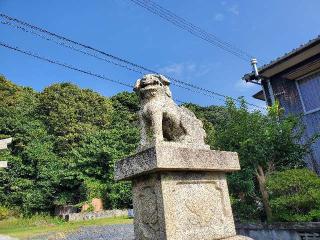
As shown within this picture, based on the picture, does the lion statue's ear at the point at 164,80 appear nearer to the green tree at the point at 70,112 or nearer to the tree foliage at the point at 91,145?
the tree foliage at the point at 91,145

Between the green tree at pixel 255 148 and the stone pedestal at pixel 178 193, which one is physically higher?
the green tree at pixel 255 148

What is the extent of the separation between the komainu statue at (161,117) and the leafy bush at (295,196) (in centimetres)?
434

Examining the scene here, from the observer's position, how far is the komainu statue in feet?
12.3

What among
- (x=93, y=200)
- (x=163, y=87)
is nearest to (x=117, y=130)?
(x=93, y=200)

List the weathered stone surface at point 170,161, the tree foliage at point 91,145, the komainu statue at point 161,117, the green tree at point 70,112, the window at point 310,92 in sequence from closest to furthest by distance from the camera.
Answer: the weathered stone surface at point 170,161, the komainu statue at point 161,117, the tree foliage at point 91,145, the window at point 310,92, the green tree at point 70,112

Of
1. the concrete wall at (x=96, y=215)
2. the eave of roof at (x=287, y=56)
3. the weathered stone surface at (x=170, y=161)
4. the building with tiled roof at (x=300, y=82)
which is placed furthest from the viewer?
the concrete wall at (x=96, y=215)

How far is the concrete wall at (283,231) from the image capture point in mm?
6938

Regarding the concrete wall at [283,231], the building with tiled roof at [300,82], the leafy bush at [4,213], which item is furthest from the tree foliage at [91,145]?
the building with tiled roof at [300,82]

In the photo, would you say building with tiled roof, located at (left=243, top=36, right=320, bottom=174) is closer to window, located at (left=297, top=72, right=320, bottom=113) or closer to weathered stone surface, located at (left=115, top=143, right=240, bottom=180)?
window, located at (left=297, top=72, right=320, bottom=113)

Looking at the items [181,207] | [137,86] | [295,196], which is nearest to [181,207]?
[181,207]

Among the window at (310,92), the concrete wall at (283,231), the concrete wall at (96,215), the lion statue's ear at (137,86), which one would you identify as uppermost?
the window at (310,92)

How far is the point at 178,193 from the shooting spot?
136 inches

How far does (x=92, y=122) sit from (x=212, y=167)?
3728 cm

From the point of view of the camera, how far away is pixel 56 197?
28375 mm
